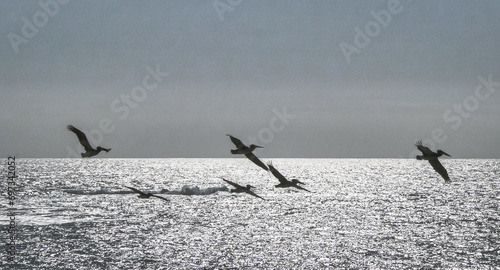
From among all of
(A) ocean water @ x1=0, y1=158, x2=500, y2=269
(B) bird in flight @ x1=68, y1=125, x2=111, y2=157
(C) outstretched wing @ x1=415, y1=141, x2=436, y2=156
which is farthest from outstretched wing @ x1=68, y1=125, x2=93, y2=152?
(A) ocean water @ x1=0, y1=158, x2=500, y2=269

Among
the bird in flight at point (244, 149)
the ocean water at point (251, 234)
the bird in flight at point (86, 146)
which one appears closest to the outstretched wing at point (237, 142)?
the bird in flight at point (244, 149)

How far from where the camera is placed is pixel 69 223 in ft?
403

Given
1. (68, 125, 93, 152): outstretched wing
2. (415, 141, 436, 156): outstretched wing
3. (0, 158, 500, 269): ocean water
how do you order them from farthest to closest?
1. (0, 158, 500, 269): ocean water
2. (68, 125, 93, 152): outstretched wing
3. (415, 141, 436, 156): outstretched wing

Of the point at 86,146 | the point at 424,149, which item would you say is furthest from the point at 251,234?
the point at 424,149

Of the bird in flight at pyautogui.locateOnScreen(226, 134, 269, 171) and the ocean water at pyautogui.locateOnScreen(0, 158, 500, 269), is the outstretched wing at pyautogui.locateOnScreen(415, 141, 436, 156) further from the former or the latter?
the ocean water at pyautogui.locateOnScreen(0, 158, 500, 269)

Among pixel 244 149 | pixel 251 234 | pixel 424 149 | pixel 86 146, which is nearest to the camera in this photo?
pixel 424 149

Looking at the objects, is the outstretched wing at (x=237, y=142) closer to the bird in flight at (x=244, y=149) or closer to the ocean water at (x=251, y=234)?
the bird in flight at (x=244, y=149)

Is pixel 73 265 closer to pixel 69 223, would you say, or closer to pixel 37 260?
pixel 37 260

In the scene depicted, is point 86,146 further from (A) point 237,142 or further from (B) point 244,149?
(B) point 244,149

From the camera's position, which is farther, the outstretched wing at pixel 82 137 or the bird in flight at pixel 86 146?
the bird in flight at pixel 86 146

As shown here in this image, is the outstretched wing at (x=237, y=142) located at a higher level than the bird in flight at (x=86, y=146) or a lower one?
higher

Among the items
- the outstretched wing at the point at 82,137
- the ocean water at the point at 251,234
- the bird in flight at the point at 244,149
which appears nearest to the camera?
the bird in flight at the point at 244,149

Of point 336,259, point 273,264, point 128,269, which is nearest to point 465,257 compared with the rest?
point 336,259

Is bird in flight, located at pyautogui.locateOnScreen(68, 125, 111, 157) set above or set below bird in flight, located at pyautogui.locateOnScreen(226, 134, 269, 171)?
below
